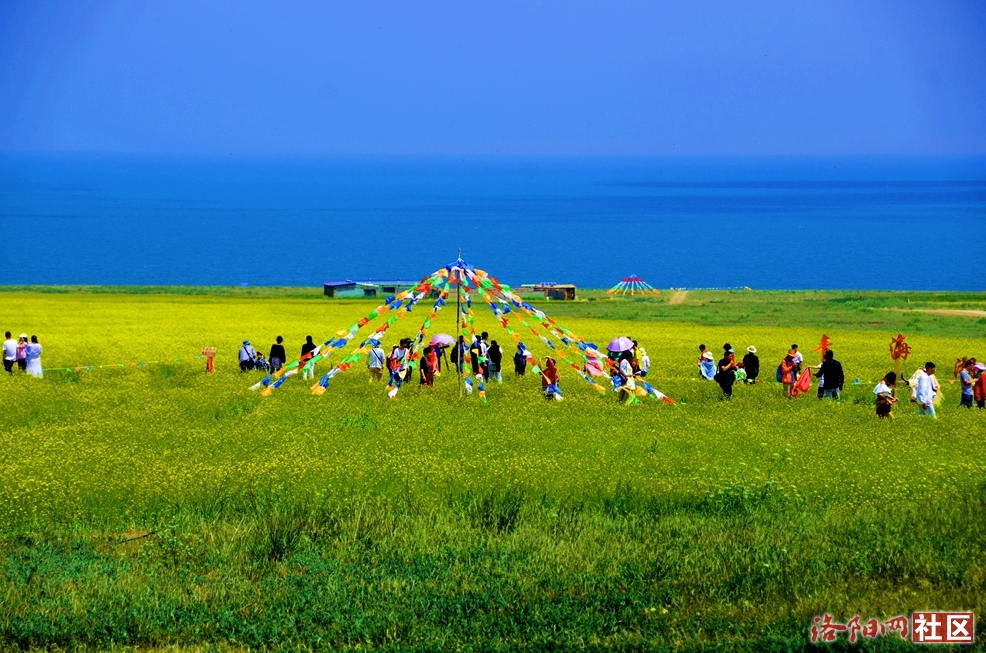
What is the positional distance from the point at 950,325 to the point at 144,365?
37.8 m

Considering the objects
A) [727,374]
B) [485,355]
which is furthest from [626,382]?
[485,355]

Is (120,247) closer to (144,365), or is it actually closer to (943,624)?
(144,365)

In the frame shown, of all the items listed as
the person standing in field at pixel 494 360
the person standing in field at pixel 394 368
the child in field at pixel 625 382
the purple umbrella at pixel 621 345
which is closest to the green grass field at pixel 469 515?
the person standing in field at pixel 394 368

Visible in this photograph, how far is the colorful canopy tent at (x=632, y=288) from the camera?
8675 centimetres

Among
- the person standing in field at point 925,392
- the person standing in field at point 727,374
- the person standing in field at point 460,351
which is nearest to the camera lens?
the person standing in field at point 925,392

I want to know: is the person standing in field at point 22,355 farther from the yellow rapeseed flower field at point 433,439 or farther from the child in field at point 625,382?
the child in field at point 625,382

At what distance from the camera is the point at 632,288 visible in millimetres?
91438

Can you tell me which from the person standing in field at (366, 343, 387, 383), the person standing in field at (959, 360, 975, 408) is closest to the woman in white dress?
the person standing in field at (366, 343, 387, 383)

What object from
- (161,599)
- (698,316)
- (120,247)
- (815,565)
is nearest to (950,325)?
(698,316)

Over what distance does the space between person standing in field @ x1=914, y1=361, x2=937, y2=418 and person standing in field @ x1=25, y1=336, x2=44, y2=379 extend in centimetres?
2465

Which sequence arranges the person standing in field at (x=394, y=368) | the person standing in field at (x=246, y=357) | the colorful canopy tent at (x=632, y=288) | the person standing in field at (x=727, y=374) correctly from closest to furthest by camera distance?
1. the person standing in field at (x=727, y=374)
2. the person standing in field at (x=394, y=368)
3. the person standing in field at (x=246, y=357)
4. the colorful canopy tent at (x=632, y=288)

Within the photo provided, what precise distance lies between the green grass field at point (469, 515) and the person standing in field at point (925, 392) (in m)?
0.57

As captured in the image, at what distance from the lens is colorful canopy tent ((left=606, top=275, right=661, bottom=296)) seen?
86.8m

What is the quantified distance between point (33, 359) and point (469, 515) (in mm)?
20935
